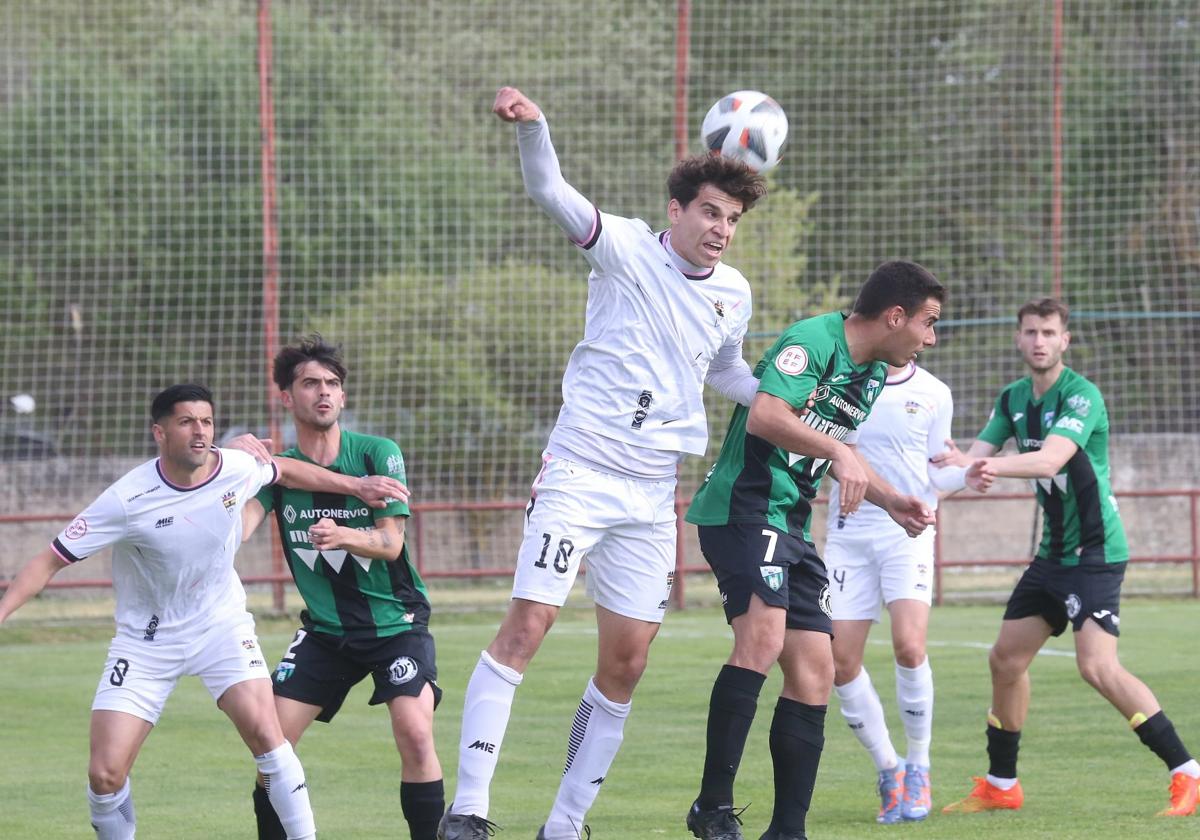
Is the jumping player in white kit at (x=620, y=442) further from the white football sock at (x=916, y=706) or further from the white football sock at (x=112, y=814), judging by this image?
the white football sock at (x=916, y=706)

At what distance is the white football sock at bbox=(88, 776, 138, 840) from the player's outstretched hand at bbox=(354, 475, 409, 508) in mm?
1506

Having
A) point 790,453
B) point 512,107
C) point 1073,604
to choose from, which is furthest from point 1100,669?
point 512,107

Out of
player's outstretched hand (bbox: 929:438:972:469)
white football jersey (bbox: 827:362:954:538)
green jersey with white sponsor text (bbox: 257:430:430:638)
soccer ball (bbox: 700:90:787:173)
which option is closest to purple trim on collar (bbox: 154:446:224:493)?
green jersey with white sponsor text (bbox: 257:430:430:638)

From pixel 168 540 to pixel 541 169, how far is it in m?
2.31

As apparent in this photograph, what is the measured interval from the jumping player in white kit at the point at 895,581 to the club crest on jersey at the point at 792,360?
209 centimetres

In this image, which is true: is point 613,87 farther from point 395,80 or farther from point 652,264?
point 652,264

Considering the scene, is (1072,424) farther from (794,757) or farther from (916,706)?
(794,757)

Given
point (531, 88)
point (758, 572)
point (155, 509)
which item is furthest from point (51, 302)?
point (758, 572)

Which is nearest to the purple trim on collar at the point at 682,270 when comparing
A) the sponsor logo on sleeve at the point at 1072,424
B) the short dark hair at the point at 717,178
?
the short dark hair at the point at 717,178

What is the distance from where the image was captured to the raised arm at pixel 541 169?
5.84 m

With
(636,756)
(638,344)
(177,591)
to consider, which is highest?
(638,344)

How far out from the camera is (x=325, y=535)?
22.5 ft

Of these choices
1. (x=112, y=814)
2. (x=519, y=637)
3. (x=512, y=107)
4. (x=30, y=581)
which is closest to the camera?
(x=512, y=107)

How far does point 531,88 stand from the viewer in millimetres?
22812
